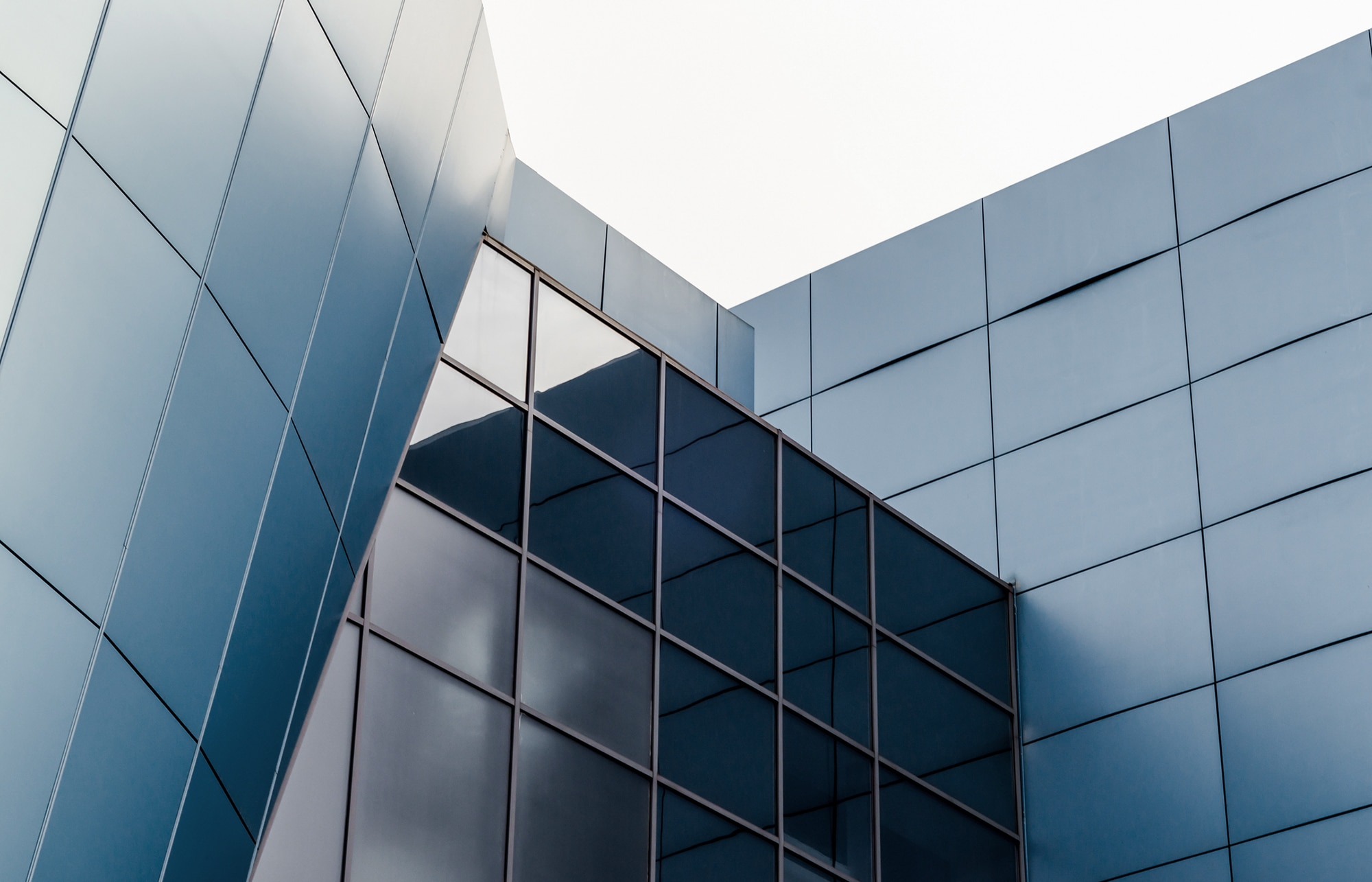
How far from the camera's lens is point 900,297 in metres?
30.7

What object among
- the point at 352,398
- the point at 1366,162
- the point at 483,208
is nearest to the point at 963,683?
the point at 1366,162

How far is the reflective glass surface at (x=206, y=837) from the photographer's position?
10141 mm

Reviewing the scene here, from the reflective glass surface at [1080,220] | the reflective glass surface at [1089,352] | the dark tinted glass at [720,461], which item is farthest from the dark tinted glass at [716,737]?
the reflective glass surface at [1080,220]

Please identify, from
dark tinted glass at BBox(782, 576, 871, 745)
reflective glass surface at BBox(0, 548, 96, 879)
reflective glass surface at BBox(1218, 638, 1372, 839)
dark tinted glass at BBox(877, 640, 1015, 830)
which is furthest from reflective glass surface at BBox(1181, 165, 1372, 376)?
reflective glass surface at BBox(0, 548, 96, 879)

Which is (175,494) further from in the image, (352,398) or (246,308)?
(352,398)

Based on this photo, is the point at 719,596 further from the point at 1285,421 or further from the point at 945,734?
the point at 1285,421

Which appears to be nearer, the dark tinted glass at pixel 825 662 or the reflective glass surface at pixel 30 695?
the reflective glass surface at pixel 30 695

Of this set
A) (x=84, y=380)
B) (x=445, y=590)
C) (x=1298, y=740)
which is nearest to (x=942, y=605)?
(x=1298, y=740)

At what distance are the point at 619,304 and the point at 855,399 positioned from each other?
5457 mm

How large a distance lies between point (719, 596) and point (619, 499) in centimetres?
212

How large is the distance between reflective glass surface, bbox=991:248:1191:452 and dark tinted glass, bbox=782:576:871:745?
6150 mm

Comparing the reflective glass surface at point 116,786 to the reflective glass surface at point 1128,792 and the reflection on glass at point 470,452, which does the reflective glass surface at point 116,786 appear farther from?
the reflective glass surface at point 1128,792

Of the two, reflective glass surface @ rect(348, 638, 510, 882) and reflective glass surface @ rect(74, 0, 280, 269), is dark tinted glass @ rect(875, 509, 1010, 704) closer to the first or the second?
reflective glass surface @ rect(348, 638, 510, 882)

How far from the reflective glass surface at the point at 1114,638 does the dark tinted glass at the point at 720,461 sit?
6012mm
